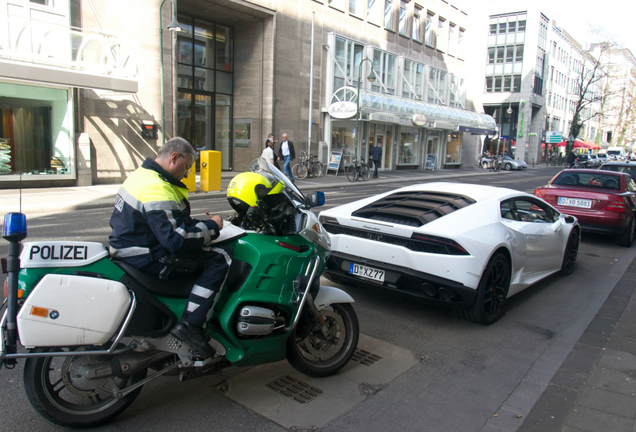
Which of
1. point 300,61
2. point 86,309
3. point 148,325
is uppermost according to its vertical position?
point 300,61

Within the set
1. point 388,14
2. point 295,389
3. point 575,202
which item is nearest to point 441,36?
point 388,14

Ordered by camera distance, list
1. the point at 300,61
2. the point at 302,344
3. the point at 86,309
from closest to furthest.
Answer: the point at 86,309 → the point at 302,344 → the point at 300,61

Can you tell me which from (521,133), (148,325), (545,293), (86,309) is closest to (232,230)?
(148,325)

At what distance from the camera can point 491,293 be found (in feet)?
15.7

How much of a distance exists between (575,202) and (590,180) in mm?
916

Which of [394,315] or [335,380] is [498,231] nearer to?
[394,315]

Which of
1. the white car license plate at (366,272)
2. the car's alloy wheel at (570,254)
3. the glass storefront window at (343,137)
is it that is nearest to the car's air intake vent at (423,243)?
the white car license plate at (366,272)

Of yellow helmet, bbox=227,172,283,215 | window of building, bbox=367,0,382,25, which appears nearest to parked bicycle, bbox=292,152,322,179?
window of building, bbox=367,0,382,25

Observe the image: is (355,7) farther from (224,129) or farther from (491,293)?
(491,293)

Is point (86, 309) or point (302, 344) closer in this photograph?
point (86, 309)

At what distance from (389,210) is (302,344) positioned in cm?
219

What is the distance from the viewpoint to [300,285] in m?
3.19

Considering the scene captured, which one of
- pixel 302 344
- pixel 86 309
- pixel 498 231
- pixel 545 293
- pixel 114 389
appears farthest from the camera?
pixel 545 293

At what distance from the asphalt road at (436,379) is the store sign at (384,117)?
21170mm
